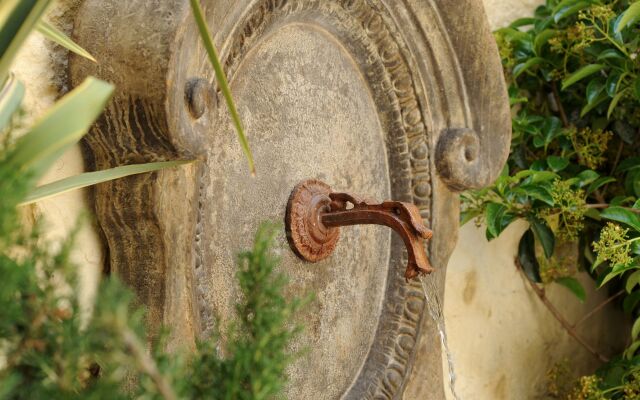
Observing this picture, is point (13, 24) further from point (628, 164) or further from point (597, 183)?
point (628, 164)

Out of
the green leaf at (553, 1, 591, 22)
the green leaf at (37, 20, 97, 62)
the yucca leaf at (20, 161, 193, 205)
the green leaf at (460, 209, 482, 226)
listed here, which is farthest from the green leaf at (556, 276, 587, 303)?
the green leaf at (37, 20, 97, 62)

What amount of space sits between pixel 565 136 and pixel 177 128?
1.19 m

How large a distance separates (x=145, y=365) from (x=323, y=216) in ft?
2.52

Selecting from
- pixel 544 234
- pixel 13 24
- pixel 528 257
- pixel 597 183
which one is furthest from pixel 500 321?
pixel 13 24

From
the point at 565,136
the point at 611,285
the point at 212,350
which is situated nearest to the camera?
the point at 212,350

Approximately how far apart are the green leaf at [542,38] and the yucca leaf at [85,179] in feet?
3.67

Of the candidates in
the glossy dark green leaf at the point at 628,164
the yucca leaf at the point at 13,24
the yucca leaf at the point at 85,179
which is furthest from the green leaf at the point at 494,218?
the yucca leaf at the point at 13,24

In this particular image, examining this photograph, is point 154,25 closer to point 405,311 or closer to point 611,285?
point 405,311

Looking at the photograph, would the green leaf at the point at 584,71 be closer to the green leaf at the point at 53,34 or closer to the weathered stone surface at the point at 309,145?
the weathered stone surface at the point at 309,145

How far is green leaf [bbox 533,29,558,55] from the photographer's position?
182 cm

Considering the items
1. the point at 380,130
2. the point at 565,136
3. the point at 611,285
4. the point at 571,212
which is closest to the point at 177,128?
the point at 380,130

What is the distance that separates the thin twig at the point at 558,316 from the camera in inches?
78.8

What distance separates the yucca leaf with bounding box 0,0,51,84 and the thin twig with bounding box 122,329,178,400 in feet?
0.96

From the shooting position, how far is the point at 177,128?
0.89 m
